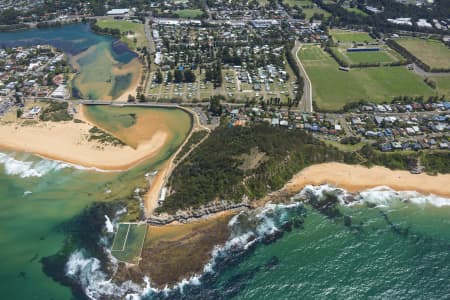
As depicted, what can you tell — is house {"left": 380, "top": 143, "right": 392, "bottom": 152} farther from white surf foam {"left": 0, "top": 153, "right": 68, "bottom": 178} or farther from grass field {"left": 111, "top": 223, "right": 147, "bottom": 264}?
white surf foam {"left": 0, "top": 153, "right": 68, "bottom": 178}

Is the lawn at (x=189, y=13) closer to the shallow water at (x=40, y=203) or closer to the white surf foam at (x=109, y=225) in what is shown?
the shallow water at (x=40, y=203)

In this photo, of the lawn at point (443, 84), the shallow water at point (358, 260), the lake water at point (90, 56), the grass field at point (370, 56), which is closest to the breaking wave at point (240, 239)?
the shallow water at point (358, 260)

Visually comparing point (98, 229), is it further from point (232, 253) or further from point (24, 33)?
point (24, 33)

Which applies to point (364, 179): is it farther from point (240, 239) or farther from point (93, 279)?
point (93, 279)

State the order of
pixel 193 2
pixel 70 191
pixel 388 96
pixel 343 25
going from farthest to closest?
pixel 193 2
pixel 343 25
pixel 388 96
pixel 70 191

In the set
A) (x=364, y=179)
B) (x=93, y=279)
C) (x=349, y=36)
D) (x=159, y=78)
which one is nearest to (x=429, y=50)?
(x=349, y=36)

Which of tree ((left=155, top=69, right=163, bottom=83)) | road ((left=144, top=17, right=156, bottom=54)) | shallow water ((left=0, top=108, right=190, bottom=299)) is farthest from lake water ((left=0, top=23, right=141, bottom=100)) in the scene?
shallow water ((left=0, top=108, right=190, bottom=299))

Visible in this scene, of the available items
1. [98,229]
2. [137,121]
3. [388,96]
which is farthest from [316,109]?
[98,229]
